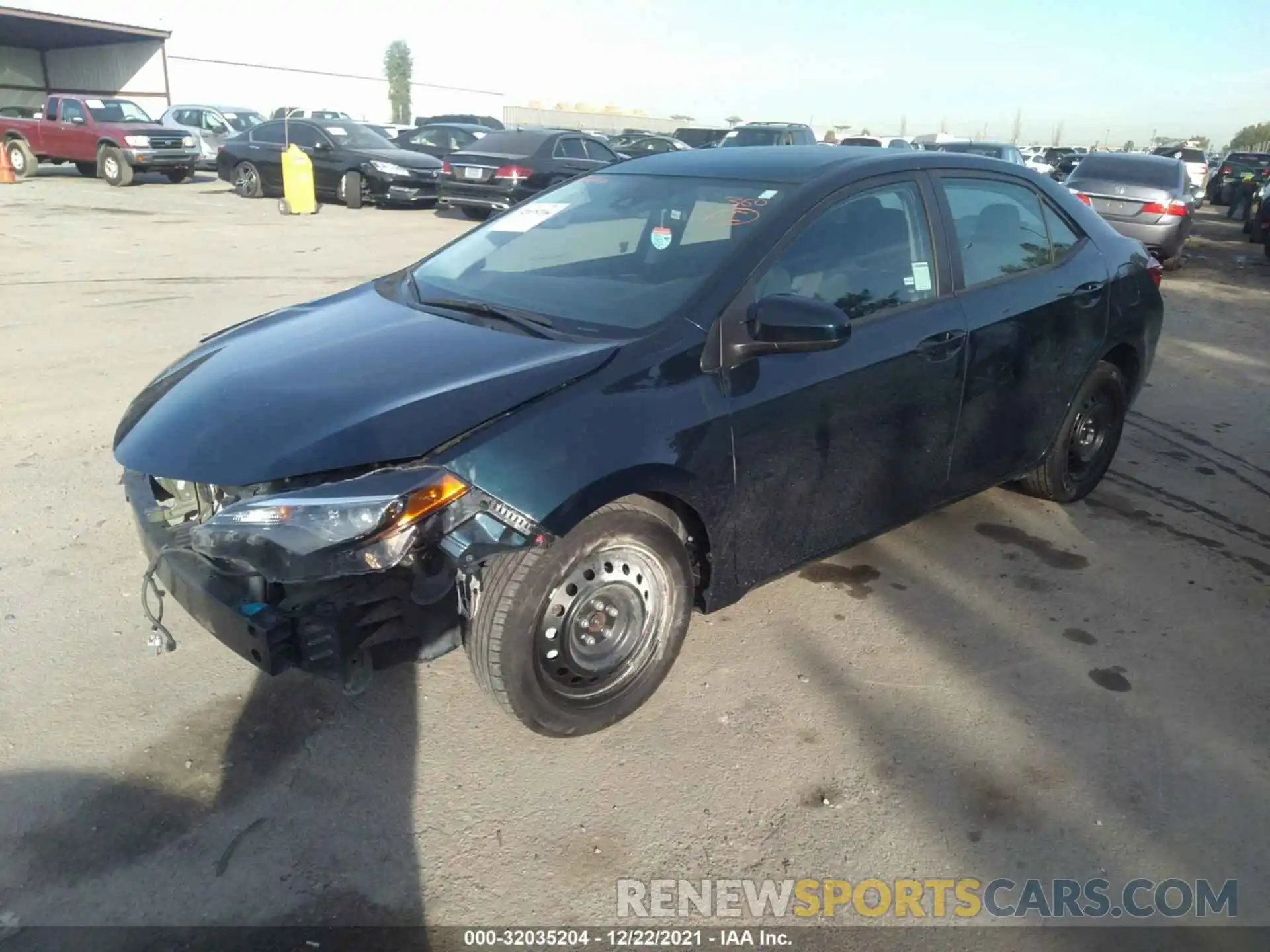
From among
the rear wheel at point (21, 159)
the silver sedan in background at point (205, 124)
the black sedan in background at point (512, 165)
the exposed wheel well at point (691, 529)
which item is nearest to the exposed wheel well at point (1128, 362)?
the exposed wheel well at point (691, 529)

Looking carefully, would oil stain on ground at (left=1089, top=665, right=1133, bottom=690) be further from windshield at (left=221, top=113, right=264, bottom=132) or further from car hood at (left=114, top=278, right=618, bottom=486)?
windshield at (left=221, top=113, right=264, bottom=132)

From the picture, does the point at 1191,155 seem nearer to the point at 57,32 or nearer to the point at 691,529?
the point at 691,529

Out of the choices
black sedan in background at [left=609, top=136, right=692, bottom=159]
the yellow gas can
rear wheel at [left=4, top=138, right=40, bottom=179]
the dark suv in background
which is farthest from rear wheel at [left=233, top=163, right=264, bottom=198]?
the dark suv in background

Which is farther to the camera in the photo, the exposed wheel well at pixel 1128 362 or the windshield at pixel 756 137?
the windshield at pixel 756 137

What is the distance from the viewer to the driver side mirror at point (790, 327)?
292cm

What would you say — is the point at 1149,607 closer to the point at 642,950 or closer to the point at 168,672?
the point at 642,950

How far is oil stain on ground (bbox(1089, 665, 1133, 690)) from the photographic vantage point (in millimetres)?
3391

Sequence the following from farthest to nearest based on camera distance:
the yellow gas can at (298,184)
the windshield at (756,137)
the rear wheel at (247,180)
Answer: the windshield at (756,137), the rear wheel at (247,180), the yellow gas can at (298,184)

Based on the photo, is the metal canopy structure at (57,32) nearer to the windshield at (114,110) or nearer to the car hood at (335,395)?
the windshield at (114,110)

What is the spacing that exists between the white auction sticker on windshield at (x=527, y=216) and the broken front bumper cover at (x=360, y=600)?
190 centimetres

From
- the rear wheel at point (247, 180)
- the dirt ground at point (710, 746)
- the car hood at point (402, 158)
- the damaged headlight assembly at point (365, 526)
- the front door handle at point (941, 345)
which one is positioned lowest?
the dirt ground at point (710, 746)

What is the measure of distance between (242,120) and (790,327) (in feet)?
87.9

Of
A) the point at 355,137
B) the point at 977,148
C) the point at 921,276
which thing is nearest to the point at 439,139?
the point at 355,137

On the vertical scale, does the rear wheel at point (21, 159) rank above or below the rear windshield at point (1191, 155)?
below
